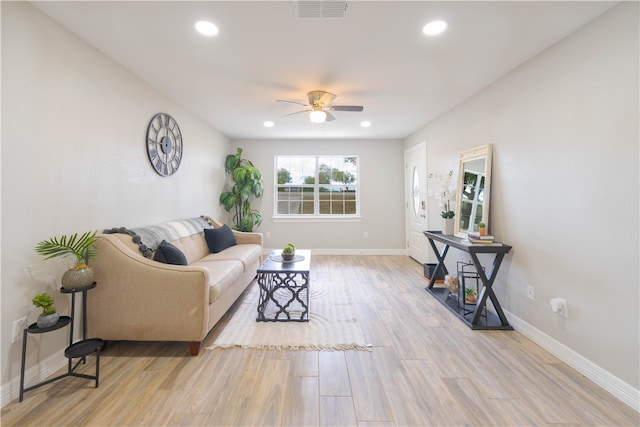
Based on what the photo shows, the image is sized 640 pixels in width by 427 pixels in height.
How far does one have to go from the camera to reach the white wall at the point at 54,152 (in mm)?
1531

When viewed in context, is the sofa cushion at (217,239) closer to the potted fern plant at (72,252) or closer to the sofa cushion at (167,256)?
the sofa cushion at (167,256)

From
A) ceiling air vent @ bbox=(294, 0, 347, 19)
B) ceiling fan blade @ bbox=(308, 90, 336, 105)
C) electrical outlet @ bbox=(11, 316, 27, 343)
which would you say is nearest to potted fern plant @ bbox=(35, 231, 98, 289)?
electrical outlet @ bbox=(11, 316, 27, 343)

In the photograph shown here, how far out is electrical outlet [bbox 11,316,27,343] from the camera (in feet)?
5.09

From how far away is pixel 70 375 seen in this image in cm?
170

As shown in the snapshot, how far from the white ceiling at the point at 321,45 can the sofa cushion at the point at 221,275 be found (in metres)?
1.92

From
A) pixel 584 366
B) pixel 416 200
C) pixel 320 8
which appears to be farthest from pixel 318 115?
pixel 584 366

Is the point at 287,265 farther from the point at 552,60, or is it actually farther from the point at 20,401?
the point at 552,60

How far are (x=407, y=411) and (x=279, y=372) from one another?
87cm

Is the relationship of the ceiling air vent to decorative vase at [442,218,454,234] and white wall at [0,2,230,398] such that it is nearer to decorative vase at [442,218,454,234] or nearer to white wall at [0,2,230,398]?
white wall at [0,2,230,398]

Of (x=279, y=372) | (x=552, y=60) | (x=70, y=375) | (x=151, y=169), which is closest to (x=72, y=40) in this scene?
(x=151, y=169)

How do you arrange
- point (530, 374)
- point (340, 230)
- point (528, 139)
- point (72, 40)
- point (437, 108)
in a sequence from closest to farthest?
point (530, 374) → point (72, 40) → point (528, 139) → point (437, 108) → point (340, 230)

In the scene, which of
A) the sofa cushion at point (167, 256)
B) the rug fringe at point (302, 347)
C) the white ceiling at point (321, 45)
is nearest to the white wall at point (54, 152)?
the white ceiling at point (321, 45)

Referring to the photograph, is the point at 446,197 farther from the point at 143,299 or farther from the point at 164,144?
the point at 164,144

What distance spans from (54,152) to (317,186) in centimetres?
425
